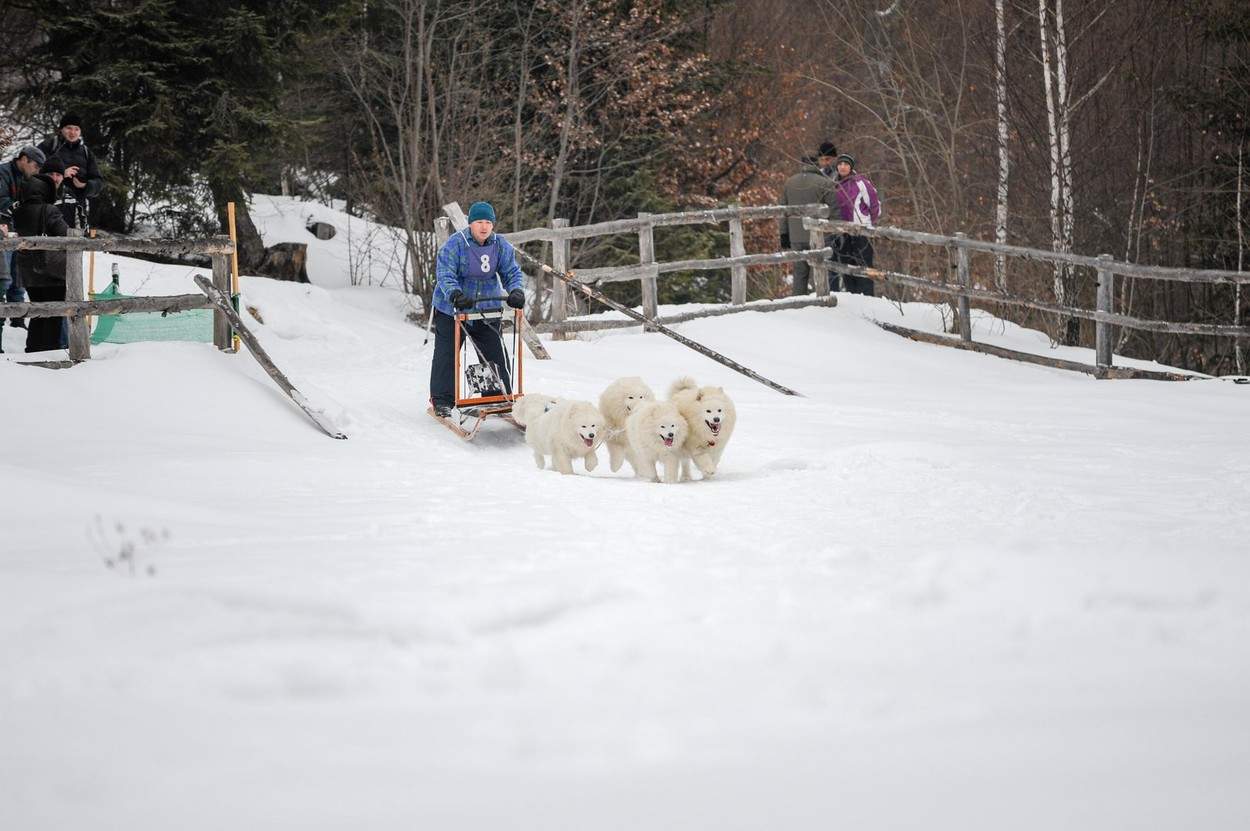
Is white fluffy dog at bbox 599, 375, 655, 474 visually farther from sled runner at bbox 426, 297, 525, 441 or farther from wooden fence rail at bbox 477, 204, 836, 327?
wooden fence rail at bbox 477, 204, 836, 327

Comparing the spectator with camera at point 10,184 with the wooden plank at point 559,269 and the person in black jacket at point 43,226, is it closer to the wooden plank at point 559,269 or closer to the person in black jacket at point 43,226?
the person in black jacket at point 43,226

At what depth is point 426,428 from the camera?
31.5ft

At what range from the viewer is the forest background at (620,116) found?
1527cm

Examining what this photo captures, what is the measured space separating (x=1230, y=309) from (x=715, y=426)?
12.6 meters

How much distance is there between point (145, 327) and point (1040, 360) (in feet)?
29.9

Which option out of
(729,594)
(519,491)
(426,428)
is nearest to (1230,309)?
(426,428)

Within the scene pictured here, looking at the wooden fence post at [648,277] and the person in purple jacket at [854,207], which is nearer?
the wooden fence post at [648,277]

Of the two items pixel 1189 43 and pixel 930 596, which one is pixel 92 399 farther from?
pixel 1189 43

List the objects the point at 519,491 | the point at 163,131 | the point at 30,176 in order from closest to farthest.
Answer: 1. the point at 519,491
2. the point at 30,176
3. the point at 163,131

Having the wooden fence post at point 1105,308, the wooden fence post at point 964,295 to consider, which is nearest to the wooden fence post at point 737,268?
the wooden fence post at point 964,295

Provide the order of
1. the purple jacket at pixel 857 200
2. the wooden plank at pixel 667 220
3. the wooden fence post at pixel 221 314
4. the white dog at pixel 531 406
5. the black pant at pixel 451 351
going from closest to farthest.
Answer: the white dog at pixel 531 406 → the black pant at pixel 451 351 → the wooden fence post at pixel 221 314 → the wooden plank at pixel 667 220 → the purple jacket at pixel 857 200

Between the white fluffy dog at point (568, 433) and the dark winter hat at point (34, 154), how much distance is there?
5457 millimetres

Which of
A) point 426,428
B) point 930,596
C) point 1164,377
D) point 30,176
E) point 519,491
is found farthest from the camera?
point 1164,377

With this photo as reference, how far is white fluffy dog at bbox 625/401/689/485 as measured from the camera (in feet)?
24.2
